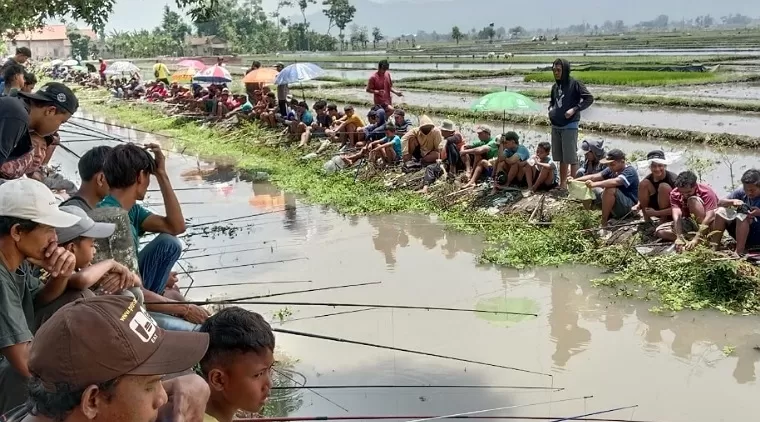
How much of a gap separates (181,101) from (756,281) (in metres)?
17.8

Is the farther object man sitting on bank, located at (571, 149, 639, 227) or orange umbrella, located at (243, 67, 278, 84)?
orange umbrella, located at (243, 67, 278, 84)

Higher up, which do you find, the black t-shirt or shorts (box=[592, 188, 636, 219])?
the black t-shirt

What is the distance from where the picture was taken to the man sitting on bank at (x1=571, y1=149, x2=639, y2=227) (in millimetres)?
7496

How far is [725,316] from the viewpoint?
5.68 m

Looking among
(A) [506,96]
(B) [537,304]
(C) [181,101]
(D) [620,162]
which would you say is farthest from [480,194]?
(C) [181,101]

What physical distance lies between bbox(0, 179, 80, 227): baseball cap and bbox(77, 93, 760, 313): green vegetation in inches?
199

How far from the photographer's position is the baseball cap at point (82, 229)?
2.70m

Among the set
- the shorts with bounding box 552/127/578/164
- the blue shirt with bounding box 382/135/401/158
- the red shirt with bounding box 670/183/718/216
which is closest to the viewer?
the red shirt with bounding box 670/183/718/216

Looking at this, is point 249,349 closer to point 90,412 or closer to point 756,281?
point 90,412

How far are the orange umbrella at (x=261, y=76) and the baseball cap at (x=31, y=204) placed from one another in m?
13.5

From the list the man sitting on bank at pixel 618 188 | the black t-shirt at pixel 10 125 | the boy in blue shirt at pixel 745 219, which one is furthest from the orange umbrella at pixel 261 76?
the black t-shirt at pixel 10 125

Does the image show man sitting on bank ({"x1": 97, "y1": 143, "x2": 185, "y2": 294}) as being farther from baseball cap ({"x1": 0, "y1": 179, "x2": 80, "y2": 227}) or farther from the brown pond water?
the brown pond water

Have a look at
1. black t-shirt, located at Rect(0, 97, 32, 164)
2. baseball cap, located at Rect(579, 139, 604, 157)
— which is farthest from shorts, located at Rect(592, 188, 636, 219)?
black t-shirt, located at Rect(0, 97, 32, 164)

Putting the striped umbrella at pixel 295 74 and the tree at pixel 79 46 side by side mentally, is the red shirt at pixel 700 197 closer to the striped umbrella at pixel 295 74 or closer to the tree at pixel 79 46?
the striped umbrella at pixel 295 74
